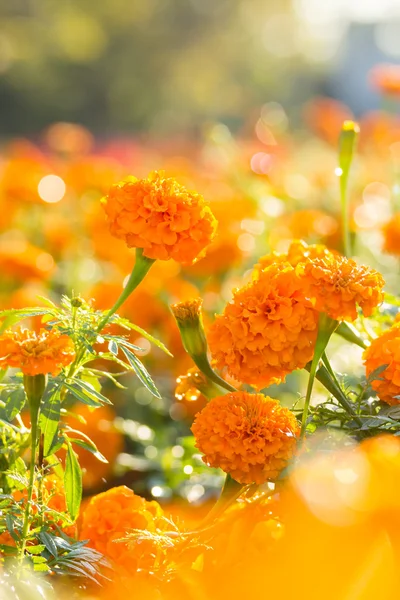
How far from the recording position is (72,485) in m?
0.84

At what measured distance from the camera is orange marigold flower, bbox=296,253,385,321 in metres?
0.78

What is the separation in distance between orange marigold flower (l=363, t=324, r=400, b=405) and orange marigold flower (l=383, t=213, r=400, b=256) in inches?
30.0

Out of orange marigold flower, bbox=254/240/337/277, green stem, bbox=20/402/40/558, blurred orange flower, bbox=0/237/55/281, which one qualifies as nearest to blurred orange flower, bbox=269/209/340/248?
blurred orange flower, bbox=0/237/55/281

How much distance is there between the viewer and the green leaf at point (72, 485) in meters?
0.83

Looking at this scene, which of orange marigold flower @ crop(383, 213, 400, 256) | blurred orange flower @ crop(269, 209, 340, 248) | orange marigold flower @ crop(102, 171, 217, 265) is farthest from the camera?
blurred orange flower @ crop(269, 209, 340, 248)

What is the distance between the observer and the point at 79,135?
10.6ft

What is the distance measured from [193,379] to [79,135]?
8.04 ft

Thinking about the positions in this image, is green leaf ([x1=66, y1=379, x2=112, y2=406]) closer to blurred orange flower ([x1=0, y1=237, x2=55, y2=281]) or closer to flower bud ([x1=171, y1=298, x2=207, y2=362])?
flower bud ([x1=171, y1=298, x2=207, y2=362])

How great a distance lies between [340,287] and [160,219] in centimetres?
19

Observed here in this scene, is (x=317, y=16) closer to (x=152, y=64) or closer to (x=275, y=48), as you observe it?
(x=275, y=48)

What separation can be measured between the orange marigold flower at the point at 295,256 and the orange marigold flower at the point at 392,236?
72 centimetres

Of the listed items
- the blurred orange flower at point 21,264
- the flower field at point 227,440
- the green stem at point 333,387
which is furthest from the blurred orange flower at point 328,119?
the green stem at point 333,387

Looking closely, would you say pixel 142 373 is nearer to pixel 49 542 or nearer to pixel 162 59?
pixel 49 542

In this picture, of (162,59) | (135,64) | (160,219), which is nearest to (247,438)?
(160,219)
